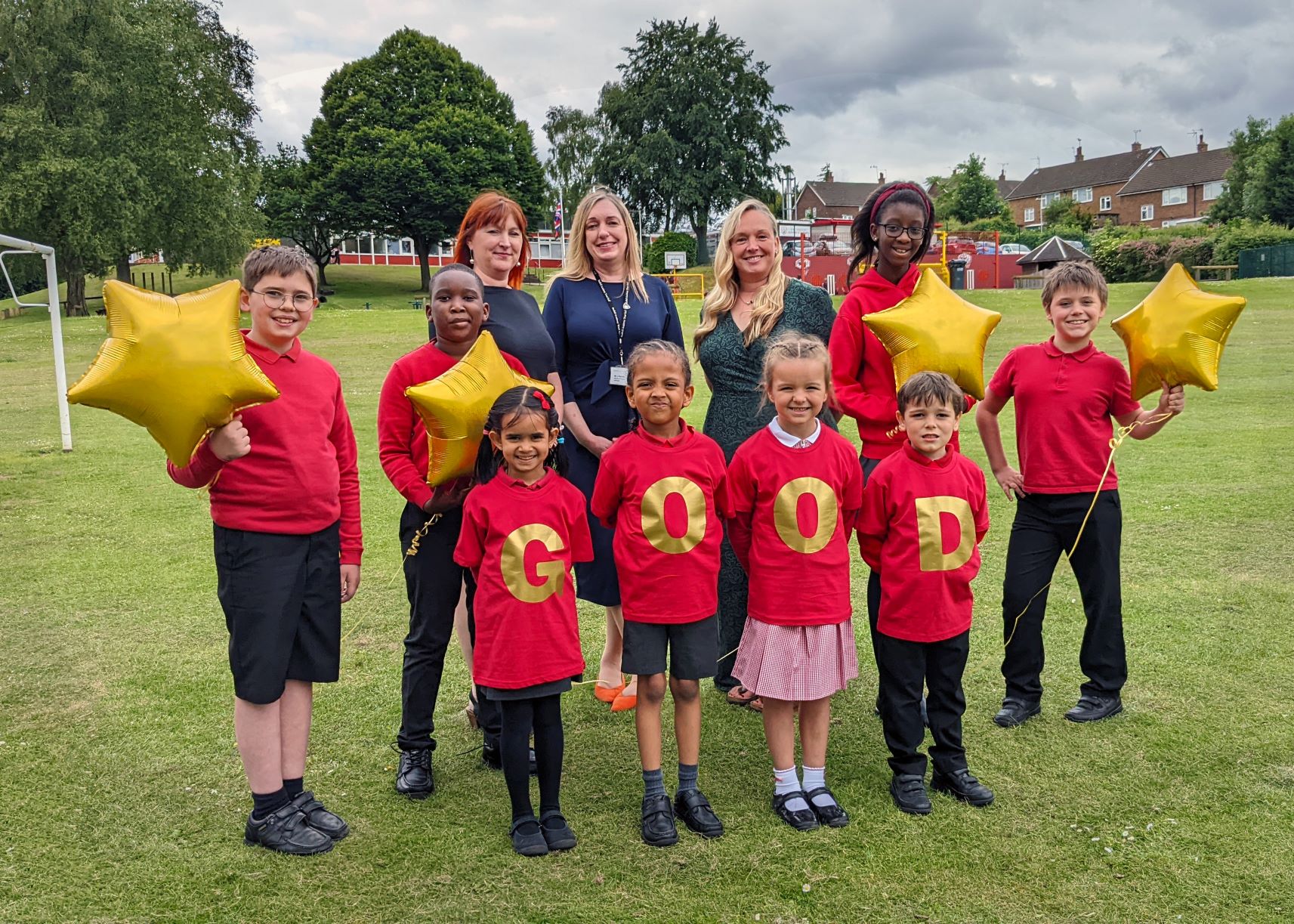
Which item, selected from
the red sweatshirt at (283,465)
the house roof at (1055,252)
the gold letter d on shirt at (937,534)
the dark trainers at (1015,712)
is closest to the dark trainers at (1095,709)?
the dark trainers at (1015,712)

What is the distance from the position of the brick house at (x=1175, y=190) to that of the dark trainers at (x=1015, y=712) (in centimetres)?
8055

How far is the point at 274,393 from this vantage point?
3.01 meters

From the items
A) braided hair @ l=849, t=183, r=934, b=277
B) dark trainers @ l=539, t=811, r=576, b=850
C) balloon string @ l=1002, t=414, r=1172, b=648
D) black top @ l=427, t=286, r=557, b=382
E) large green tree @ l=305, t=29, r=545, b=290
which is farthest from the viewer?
large green tree @ l=305, t=29, r=545, b=290

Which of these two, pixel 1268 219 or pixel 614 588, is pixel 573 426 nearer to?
pixel 614 588

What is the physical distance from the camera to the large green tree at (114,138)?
94.6ft

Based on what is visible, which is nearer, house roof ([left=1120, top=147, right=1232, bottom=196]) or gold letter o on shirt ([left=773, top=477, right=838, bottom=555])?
gold letter o on shirt ([left=773, top=477, right=838, bottom=555])

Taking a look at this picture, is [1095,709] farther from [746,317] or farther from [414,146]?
[414,146]

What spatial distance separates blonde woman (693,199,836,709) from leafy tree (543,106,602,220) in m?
58.7

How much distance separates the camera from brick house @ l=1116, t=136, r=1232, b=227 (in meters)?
74.3

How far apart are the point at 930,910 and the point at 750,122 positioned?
58.8 metres

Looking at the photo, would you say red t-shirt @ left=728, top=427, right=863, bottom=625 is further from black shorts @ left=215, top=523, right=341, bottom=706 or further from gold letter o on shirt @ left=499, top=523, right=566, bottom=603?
black shorts @ left=215, top=523, right=341, bottom=706

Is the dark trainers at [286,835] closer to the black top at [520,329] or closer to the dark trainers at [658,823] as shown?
the dark trainers at [658,823]

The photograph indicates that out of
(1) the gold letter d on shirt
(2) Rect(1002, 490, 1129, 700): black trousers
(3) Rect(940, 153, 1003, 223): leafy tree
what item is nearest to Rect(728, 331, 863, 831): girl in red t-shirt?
(1) the gold letter d on shirt

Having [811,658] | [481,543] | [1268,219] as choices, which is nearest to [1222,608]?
[811,658]
